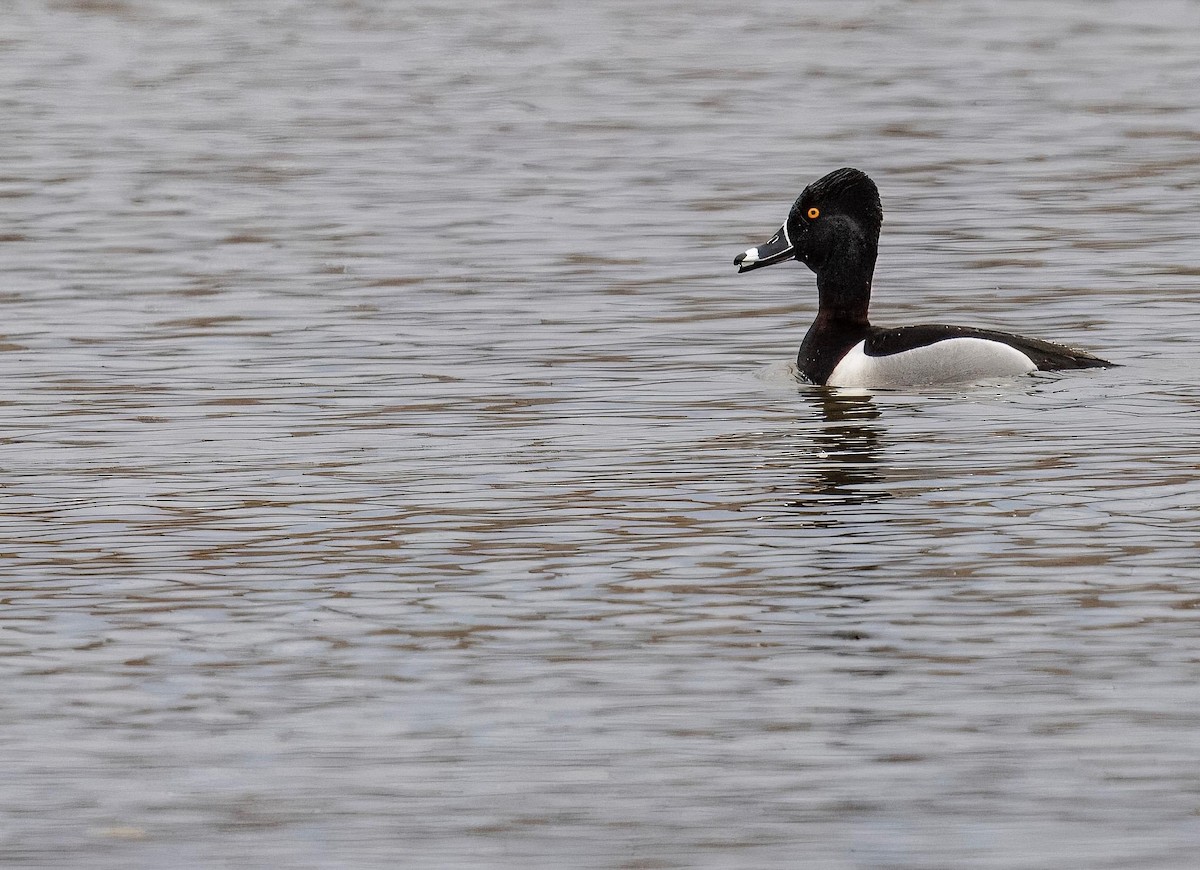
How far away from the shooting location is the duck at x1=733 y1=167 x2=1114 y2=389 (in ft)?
51.2

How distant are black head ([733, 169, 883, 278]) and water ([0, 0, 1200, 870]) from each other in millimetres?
663

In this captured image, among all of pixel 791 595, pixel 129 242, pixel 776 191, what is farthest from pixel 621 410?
pixel 776 191

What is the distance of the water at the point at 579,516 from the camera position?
26.0 feet

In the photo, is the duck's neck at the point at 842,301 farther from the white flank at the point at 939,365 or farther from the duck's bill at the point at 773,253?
the white flank at the point at 939,365

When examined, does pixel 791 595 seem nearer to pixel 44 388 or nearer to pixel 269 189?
pixel 44 388

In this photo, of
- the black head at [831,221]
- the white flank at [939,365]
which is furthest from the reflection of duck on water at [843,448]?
the black head at [831,221]

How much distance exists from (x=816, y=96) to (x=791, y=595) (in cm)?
2325

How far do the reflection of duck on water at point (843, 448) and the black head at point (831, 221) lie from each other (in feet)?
5.12

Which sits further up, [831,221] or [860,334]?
[831,221]

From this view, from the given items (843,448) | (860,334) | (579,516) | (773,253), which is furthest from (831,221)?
(579,516)

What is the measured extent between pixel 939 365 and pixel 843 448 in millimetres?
2129

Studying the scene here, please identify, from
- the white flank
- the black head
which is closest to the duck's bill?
the black head

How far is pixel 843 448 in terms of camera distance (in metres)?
13.7

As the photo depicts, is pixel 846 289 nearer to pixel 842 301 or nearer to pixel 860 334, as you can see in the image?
pixel 842 301
